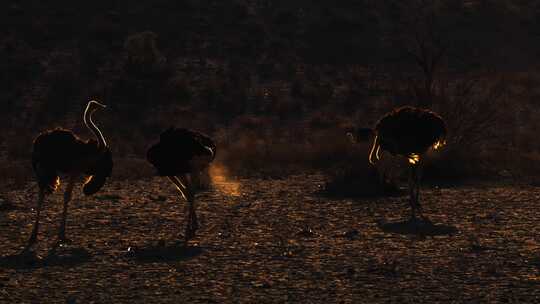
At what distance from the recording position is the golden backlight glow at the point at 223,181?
18697 mm

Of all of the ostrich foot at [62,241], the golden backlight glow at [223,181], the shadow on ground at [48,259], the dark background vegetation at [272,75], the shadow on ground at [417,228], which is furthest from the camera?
the dark background vegetation at [272,75]

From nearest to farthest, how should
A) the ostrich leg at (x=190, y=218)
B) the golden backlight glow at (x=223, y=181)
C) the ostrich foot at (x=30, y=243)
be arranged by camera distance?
the ostrich foot at (x=30, y=243) → the ostrich leg at (x=190, y=218) → the golden backlight glow at (x=223, y=181)

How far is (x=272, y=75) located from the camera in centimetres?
3731

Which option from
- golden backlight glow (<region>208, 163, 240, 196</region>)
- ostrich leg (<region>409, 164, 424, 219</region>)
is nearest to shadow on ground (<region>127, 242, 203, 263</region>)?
ostrich leg (<region>409, 164, 424, 219</region>)

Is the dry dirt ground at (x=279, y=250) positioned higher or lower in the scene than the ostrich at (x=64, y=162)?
lower

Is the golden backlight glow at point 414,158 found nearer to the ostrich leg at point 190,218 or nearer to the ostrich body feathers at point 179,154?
the ostrich body feathers at point 179,154

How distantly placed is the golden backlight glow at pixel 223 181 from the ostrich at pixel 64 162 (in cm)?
454

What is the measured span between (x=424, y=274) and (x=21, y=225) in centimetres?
667

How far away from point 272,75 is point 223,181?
58.0 feet

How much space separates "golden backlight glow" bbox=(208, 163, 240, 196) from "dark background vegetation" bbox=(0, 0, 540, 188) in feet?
1.92

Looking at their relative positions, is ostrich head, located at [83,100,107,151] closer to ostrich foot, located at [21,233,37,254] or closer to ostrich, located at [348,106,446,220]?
ostrich foot, located at [21,233,37,254]

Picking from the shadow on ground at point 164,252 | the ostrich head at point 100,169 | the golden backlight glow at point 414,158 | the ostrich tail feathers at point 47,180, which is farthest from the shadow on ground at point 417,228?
the ostrich tail feathers at point 47,180

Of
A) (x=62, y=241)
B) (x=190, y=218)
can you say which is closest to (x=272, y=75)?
(x=190, y=218)

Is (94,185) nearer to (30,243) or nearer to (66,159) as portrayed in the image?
(66,159)
